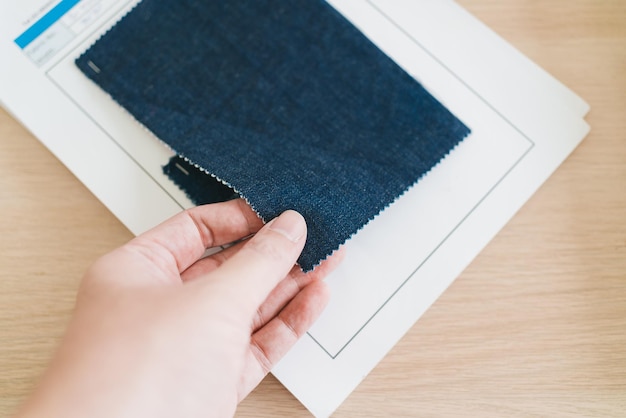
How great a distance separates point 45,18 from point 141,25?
0.37ft

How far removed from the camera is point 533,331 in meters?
0.49

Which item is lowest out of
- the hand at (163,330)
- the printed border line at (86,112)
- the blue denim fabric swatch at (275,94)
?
the hand at (163,330)

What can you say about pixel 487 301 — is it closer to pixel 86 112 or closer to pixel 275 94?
pixel 275 94

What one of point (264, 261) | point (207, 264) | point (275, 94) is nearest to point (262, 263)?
point (264, 261)

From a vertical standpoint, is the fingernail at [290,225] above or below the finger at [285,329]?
above

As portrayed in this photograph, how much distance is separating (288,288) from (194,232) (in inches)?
4.1

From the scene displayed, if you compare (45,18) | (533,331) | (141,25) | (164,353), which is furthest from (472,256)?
(45,18)

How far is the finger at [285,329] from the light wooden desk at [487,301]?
0.04 metres

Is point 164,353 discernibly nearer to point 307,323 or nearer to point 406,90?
point 307,323

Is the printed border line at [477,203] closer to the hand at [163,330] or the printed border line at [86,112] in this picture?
the hand at [163,330]

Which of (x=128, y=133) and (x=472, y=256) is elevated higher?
(x=472, y=256)

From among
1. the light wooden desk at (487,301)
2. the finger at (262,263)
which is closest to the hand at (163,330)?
the finger at (262,263)

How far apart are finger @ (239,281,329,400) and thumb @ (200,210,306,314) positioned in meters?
0.07

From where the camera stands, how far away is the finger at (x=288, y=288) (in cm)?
48
